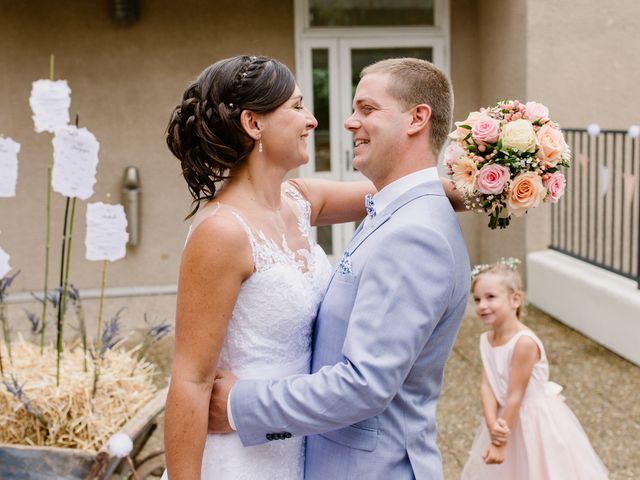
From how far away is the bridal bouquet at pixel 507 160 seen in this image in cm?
202

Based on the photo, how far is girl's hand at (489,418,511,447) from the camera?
10.7 ft

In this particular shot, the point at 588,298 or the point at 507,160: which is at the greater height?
the point at 507,160

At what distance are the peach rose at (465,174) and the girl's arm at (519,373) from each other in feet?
5.09

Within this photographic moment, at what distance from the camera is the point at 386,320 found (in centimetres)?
181

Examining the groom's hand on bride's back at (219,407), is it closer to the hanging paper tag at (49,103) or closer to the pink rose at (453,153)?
the pink rose at (453,153)

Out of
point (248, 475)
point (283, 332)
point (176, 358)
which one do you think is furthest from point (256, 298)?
point (248, 475)

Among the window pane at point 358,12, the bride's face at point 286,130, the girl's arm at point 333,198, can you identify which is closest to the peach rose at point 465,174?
the bride's face at point 286,130

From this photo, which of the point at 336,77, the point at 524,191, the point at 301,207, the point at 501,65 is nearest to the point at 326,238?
the point at 336,77

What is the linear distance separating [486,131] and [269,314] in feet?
2.46

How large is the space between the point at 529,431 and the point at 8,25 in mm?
6732

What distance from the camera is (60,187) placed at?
10.9ft

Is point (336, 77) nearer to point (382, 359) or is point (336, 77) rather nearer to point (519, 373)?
point (519, 373)

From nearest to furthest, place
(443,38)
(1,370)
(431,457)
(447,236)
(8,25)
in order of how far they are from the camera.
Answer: (447,236) < (431,457) < (1,370) < (8,25) < (443,38)

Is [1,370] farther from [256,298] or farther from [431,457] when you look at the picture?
[431,457]
